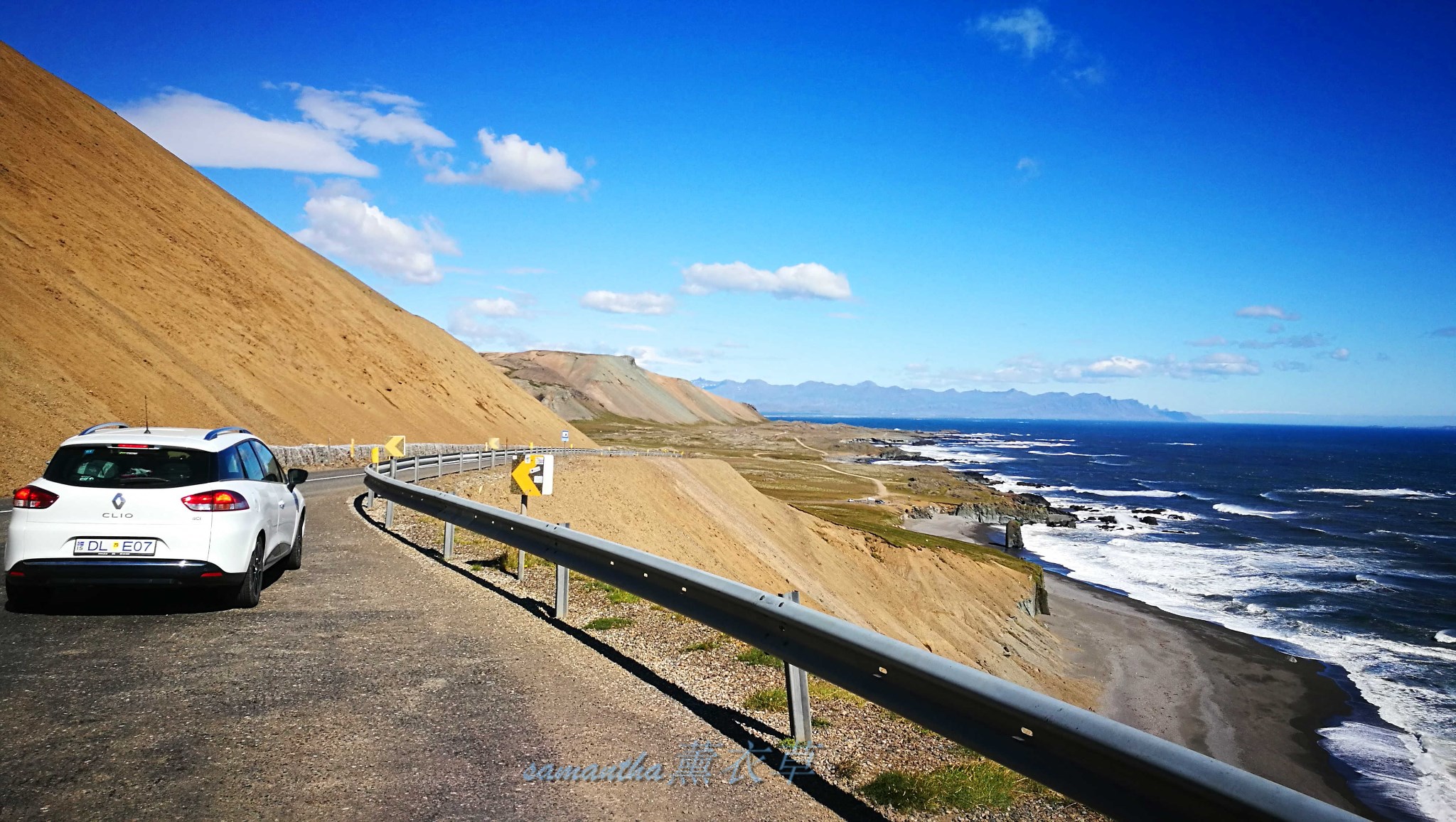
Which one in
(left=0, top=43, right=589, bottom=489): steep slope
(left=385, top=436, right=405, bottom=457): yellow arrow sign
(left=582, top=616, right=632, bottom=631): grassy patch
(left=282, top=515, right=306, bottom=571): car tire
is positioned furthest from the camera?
(left=0, top=43, right=589, bottom=489): steep slope

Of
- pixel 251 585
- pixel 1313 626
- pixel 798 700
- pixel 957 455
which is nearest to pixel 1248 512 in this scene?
pixel 1313 626

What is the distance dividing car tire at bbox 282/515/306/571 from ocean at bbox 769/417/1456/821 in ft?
64.6

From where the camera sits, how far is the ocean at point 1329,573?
2142cm

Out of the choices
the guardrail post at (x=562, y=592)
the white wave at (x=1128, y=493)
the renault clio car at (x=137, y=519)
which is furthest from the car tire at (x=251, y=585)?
the white wave at (x=1128, y=493)

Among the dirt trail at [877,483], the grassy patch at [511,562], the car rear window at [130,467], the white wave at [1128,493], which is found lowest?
the white wave at [1128,493]

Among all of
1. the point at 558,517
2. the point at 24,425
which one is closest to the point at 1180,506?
the point at 558,517

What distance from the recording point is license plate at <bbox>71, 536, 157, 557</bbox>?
758cm

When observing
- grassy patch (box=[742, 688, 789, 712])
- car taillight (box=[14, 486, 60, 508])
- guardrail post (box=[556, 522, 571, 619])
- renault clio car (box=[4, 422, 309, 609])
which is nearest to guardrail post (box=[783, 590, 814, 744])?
grassy patch (box=[742, 688, 789, 712])

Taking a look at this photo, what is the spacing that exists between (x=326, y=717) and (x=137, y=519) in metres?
3.46

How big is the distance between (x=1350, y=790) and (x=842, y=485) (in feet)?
214

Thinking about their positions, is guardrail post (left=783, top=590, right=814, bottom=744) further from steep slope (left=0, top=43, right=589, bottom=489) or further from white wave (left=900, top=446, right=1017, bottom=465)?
white wave (left=900, top=446, right=1017, bottom=465)

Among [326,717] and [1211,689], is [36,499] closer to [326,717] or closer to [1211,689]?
[326,717]

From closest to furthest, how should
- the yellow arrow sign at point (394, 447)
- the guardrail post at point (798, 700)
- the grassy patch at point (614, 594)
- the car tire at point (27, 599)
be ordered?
the guardrail post at point (798, 700) → the car tire at point (27, 599) → the grassy patch at point (614, 594) → the yellow arrow sign at point (394, 447)

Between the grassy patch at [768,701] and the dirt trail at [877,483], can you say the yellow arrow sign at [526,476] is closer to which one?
the grassy patch at [768,701]
